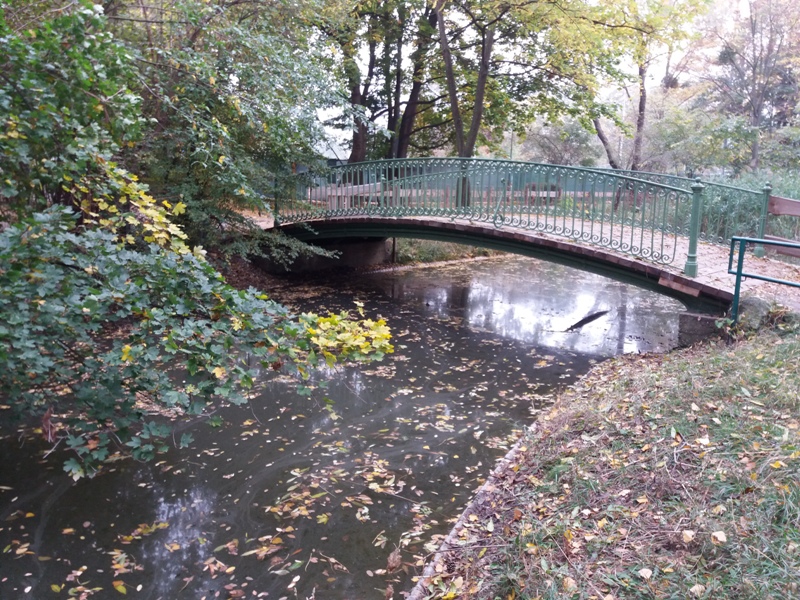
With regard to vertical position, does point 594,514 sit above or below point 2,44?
below

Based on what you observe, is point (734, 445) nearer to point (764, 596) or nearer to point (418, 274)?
point (764, 596)

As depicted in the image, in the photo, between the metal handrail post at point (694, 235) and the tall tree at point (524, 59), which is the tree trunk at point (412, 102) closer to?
the tall tree at point (524, 59)

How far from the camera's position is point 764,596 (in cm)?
281

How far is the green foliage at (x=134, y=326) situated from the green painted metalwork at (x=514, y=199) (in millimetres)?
6334

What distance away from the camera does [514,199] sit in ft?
36.0

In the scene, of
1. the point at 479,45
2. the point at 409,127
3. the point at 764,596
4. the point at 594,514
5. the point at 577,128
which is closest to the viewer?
the point at 764,596

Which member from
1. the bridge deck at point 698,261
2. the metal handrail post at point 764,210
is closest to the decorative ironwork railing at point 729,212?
the metal handrail post at point 764,210

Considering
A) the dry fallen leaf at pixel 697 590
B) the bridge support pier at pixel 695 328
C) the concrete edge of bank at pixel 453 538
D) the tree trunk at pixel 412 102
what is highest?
the tree trunk at pixel 412 102


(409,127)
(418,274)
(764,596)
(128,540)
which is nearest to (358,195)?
(418,274)

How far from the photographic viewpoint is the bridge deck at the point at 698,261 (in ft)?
26.1

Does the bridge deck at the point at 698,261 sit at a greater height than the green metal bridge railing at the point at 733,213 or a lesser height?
lesser

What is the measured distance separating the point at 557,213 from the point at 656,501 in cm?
741

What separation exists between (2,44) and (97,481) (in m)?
3.80

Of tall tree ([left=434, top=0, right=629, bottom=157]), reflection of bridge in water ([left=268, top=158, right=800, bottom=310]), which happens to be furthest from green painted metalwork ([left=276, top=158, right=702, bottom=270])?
tall tree ([left=434, top=0, right=629, bottom=157])
